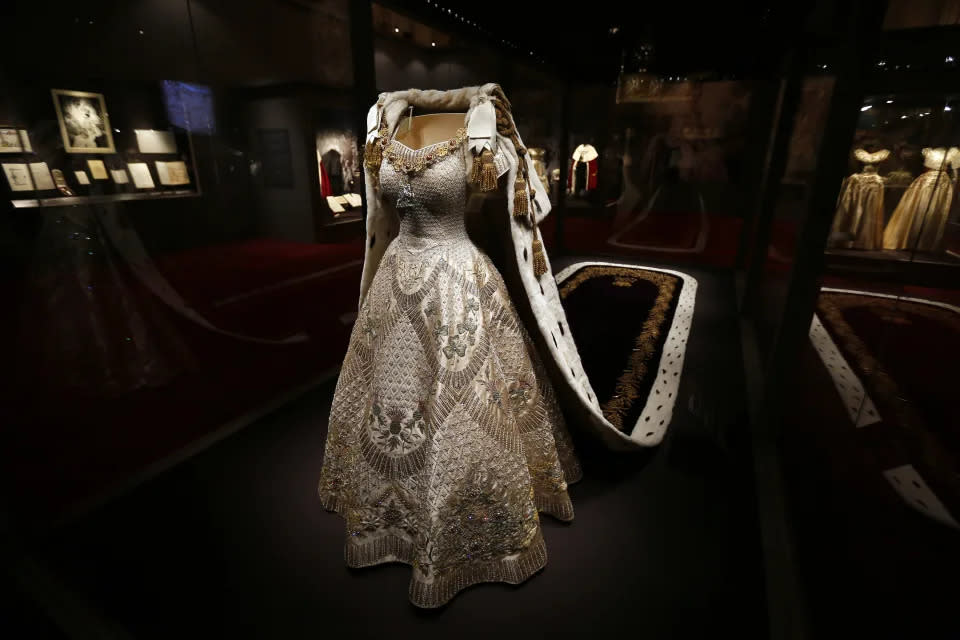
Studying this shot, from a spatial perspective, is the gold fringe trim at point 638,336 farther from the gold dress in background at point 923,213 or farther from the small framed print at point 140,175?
the small framed print at point 140,175

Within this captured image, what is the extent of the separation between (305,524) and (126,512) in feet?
2.34

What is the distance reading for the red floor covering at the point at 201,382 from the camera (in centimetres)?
164

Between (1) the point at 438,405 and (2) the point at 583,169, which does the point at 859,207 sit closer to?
(1) the point at 438,405

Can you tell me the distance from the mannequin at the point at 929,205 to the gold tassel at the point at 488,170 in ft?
3.27

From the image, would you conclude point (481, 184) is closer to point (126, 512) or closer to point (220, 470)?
point (220, 470)

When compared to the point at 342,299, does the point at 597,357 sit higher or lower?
lower

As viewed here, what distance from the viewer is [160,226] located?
1.75 metres

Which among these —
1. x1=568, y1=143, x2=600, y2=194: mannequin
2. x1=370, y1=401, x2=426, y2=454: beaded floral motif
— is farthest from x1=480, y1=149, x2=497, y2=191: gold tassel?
x1=568, y1=143, x2=600, y2=194: mannequin

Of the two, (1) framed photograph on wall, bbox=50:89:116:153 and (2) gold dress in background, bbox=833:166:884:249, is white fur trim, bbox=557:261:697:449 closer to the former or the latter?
(2) gold dress in background, bbox=833:166:884:249

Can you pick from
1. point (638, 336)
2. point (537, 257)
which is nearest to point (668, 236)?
point (638, 336)

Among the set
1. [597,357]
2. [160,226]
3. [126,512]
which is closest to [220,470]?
[126,512]

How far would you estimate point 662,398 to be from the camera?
7.96ft

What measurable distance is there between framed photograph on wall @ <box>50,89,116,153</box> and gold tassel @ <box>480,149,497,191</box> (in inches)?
50.6

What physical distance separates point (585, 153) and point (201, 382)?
4.29 meters
